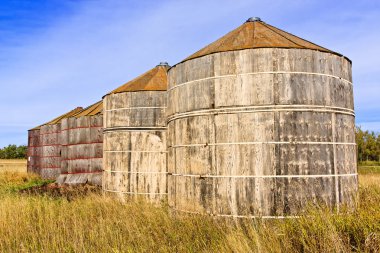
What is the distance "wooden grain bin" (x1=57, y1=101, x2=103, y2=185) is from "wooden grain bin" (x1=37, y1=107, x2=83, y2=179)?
4426 millimetres

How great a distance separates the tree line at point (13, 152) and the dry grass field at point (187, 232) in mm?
81246

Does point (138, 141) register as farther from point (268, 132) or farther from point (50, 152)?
point (50, 152)

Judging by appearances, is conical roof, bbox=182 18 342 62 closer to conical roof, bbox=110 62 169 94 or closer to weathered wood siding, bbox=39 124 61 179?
conical roof, bbox=110 62 169 94

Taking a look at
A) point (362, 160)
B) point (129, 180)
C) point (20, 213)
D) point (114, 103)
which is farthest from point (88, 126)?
point (362, 160)

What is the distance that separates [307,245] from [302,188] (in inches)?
92.7

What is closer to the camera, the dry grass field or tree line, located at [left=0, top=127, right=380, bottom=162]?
the dry grass field

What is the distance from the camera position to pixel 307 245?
225 inches

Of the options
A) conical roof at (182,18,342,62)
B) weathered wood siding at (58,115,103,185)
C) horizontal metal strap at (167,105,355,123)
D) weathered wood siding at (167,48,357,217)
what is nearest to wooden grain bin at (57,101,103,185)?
weathered wood siding at (58,115,103,185)

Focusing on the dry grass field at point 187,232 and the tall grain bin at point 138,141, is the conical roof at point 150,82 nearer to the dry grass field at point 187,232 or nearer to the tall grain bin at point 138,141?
the tall grain bin at point 138,141

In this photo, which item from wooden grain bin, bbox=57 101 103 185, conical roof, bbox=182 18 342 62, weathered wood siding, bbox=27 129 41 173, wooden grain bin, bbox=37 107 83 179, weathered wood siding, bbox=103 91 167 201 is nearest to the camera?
conical roof, bbox=182 18 342 62

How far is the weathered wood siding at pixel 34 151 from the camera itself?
28598 mm

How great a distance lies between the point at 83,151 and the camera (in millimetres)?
Answer: 20203

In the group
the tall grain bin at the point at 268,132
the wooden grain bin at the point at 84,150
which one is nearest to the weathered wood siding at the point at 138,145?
the tall grain bin at the point at 268,132

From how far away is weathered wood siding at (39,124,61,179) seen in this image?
25636 mm
